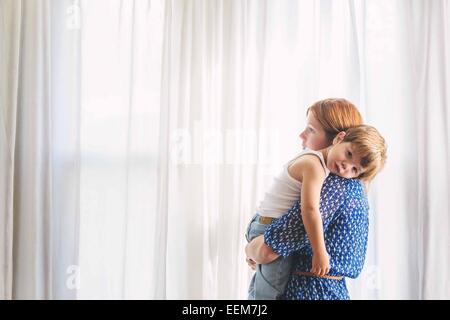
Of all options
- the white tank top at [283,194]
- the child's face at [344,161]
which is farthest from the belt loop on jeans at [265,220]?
the child's face at [344,161]

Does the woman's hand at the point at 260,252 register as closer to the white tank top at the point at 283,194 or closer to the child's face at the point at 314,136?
the white tank top at the point at 283,194

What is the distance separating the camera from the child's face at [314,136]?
1.71 meters

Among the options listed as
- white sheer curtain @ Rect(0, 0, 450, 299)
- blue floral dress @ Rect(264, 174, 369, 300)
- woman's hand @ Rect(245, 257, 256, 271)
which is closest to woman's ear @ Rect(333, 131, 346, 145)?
blue floral dress @ Rect(264, 174, 369, 300)

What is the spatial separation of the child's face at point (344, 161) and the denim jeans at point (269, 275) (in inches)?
12.0

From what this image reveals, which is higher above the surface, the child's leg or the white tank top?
the white tank top

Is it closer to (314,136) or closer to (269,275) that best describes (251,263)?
(269,275)

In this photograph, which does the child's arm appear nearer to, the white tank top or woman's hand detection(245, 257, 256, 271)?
the white tank top

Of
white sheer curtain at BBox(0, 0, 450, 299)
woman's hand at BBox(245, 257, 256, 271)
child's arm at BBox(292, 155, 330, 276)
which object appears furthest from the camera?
white sheer curtain at BBox(0, 0, 450, 299)

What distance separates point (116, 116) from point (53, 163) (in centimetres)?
32

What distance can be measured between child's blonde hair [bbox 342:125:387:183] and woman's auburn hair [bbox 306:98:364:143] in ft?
0.10

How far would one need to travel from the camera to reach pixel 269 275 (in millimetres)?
1703

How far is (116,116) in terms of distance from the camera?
2.00 m

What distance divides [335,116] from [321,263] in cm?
50

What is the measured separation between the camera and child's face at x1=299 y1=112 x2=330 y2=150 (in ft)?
5.60
